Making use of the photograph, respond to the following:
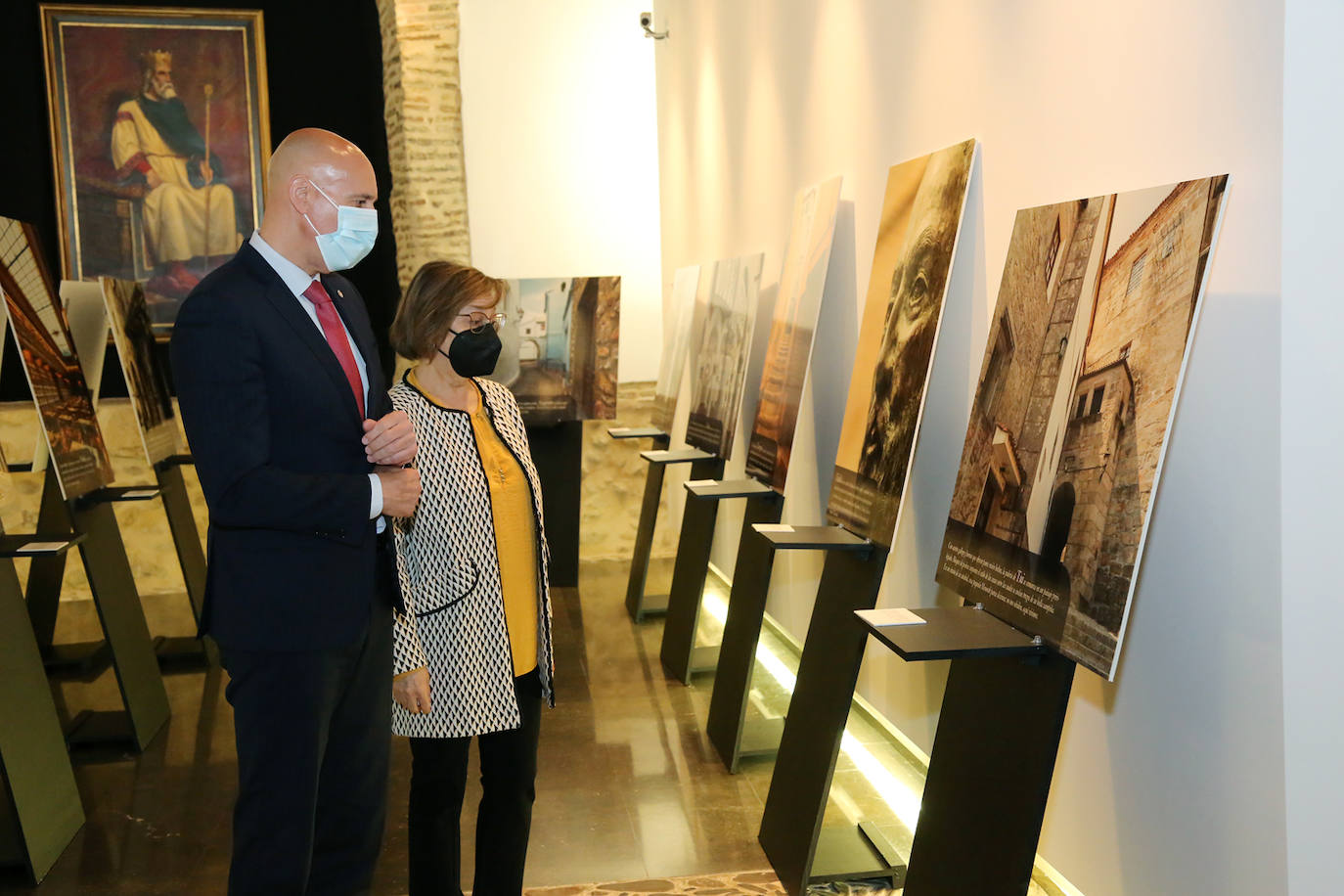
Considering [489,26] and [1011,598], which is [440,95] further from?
[1011,598]

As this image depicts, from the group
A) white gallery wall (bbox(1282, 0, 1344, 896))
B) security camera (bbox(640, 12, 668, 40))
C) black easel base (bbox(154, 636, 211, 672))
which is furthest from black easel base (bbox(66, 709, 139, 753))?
security camera (bbox(640, 12, 668, 40))

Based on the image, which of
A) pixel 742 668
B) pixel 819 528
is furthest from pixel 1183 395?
pixel 742 668

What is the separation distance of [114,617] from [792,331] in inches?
126

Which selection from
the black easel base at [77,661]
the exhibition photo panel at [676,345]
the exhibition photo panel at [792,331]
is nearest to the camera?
the exhibition photo panel at [792,331]

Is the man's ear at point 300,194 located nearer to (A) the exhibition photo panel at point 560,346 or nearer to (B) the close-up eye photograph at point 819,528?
(B) the close-up eye photograph at point 819,528

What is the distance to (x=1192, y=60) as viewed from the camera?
2.54 metres

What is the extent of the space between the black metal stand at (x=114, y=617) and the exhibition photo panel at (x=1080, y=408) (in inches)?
142

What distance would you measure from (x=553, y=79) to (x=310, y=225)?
6452mm

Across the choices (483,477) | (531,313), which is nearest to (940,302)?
(483,477)

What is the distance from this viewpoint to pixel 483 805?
2836 mm

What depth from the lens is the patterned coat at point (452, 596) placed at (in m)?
2.68

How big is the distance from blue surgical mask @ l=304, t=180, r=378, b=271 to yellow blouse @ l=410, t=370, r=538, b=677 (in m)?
0.41

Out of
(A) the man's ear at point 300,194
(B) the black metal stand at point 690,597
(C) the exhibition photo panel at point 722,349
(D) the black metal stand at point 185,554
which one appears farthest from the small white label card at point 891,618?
(D) the black metal stand at point 185,554

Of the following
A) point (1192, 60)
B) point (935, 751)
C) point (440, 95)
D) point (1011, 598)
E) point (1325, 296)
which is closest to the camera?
point (1325, 296)
